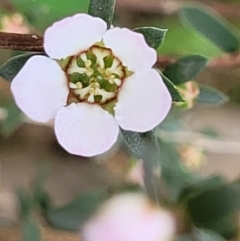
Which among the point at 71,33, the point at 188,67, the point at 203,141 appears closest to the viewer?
the point at 71,33

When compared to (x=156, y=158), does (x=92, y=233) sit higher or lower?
lower

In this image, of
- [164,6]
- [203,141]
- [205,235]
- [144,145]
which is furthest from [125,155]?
[144,145]

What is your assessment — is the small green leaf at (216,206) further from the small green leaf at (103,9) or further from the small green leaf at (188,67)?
the small green leaf at (103,9)

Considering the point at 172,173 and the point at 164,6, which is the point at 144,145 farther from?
the point at 164,6

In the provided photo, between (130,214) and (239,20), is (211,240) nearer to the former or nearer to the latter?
(130,214)

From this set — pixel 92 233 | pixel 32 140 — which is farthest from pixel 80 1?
pixel 32 140

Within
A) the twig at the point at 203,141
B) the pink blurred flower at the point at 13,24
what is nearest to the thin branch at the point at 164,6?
the twig at the point at 203,141
